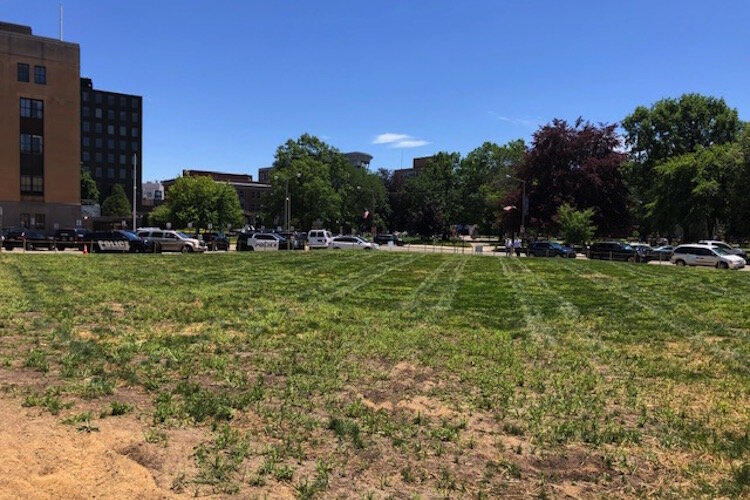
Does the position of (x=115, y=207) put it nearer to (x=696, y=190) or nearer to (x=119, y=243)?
(x=119, y=243)

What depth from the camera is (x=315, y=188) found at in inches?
3506

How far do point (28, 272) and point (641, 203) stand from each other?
3135 inches

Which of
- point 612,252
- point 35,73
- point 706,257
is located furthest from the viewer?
point 35,73

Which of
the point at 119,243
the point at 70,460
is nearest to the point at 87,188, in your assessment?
the point at 119,243

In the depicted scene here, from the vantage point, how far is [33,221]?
60.9 metres

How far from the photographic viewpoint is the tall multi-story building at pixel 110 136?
466 ft

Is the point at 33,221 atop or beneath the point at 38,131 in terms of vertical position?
beneath

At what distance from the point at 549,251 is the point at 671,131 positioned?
37115mm

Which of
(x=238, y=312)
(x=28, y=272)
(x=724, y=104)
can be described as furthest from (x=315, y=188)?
(x=238, y=312)

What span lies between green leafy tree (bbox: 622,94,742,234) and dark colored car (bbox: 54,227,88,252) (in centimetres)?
6092

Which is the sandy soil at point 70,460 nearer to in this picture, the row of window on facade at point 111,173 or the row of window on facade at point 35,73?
the row of window on facade at point 35,73

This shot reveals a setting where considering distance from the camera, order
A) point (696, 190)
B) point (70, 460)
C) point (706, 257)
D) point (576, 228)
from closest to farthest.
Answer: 1. point (70, 460)
2. point (706, 257)
3. point (576, 228)
4. point (696, 190)

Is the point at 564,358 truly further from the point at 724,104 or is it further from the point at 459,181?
the point at 459,181

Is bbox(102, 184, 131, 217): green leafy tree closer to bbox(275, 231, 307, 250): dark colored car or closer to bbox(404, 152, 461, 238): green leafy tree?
bbox(404, 152, 461, 238): green leafy tree
